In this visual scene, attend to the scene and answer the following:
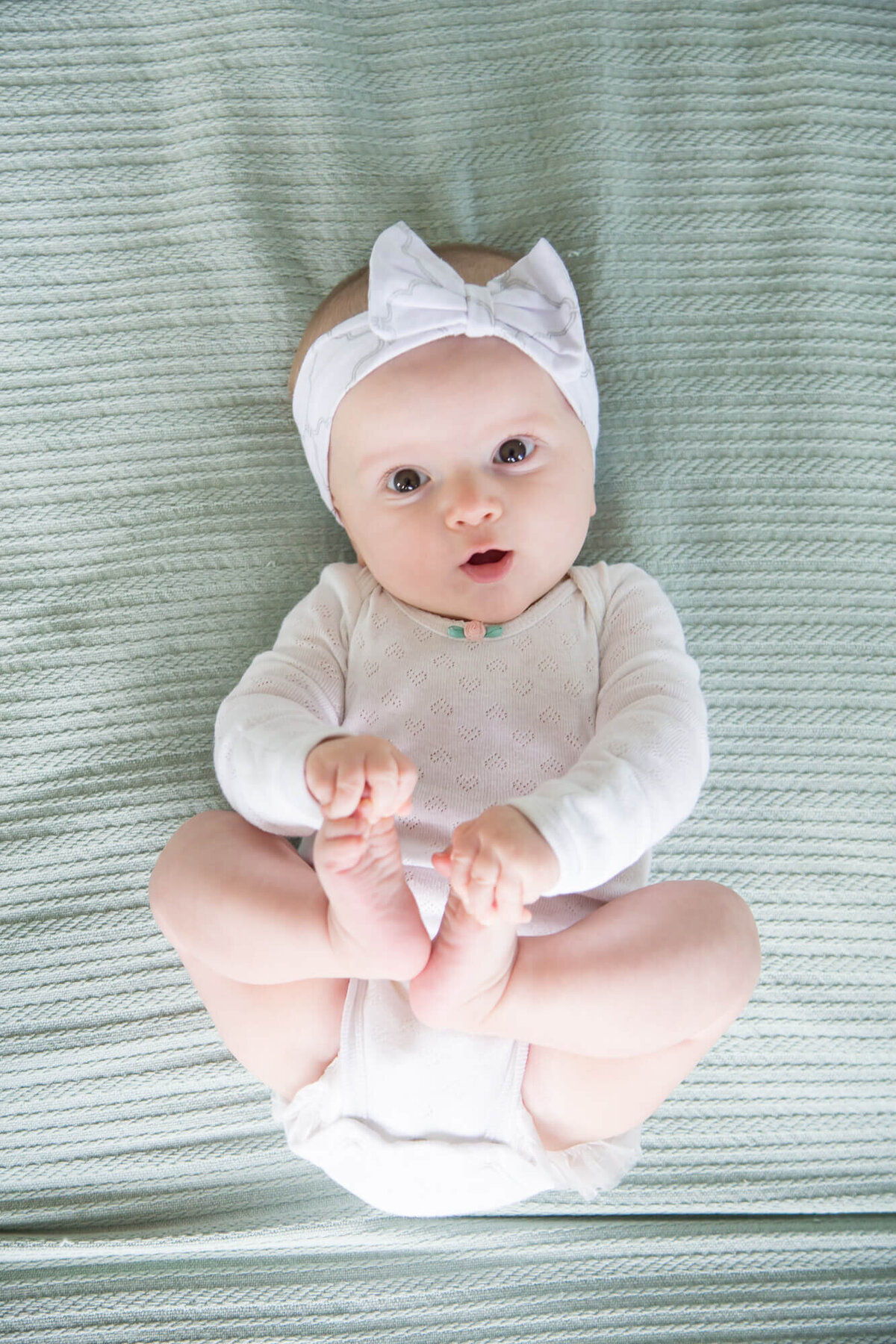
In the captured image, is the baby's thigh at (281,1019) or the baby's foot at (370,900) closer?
the baby's foot at (370,900)

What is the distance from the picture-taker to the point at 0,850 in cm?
121

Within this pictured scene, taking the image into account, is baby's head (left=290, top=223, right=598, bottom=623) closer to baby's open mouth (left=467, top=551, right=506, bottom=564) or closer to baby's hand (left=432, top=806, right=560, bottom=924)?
baby's open mouth (left=467, top=551, right=506, bottom=564)

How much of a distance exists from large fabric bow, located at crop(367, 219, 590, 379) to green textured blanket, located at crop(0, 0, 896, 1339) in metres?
0.23

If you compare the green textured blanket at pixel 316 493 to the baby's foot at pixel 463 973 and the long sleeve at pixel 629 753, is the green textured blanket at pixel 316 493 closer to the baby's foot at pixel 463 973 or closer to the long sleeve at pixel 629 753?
the long sleeve at pixel 629 753

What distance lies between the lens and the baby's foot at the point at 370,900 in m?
0.79

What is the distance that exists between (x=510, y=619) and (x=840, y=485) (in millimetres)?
472

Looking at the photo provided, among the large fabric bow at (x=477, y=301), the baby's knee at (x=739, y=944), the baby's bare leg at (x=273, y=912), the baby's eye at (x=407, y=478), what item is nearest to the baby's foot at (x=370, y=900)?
the baby's bare leg at (x=273, y=912)

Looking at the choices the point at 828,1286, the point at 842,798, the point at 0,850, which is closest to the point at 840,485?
the point at 842,798

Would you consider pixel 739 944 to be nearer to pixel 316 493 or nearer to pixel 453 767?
pixel 453 767

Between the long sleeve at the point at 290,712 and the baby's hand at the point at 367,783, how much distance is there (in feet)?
0.19

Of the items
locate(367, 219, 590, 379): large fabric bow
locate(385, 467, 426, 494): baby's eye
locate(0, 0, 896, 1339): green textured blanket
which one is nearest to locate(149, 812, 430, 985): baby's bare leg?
locate(0, 0, 896, 1339): green textured blanket

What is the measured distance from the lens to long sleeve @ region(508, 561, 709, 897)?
2.67 ft

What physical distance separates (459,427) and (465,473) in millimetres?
44

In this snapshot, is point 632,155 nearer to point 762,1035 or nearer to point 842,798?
point 842,798
